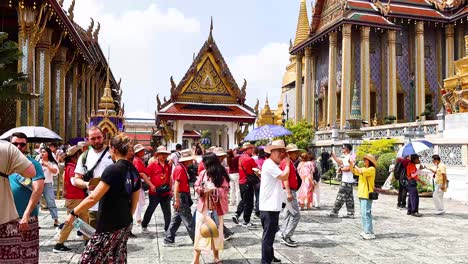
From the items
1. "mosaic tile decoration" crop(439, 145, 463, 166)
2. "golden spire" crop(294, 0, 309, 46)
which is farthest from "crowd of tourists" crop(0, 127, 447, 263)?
"golden spire" crop(294, 0, 309, 46)

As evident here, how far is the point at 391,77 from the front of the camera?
3078 cm

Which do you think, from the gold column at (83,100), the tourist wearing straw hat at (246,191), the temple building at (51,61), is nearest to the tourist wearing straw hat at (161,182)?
the tourist wearing straw hat at (246,191)

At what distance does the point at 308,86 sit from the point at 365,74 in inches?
287

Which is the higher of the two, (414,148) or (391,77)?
(391,77)

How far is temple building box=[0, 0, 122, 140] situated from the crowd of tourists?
10115 mm

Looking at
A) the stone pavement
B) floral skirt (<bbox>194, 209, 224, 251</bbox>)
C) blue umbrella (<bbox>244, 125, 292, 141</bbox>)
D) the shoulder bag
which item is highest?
blue umbrella (<bbox>244, 125, 292, 141</bbox>)

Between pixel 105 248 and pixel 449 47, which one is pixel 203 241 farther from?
pixel 449 47

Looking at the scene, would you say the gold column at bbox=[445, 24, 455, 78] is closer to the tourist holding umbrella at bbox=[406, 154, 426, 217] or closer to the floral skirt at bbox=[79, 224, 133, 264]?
the tourist holding umbrella at bbox=[406, 154, 426, 217]

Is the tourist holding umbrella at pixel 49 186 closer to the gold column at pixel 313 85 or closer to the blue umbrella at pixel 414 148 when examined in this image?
the blue umbrella at pixel 414 148

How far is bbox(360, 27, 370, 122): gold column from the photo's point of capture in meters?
29.9

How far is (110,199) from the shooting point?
13.6 ft

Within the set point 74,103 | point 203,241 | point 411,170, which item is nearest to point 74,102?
point 74,103

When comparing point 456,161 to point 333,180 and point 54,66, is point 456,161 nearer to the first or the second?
point 333,180

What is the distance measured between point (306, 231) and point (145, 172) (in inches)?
125
